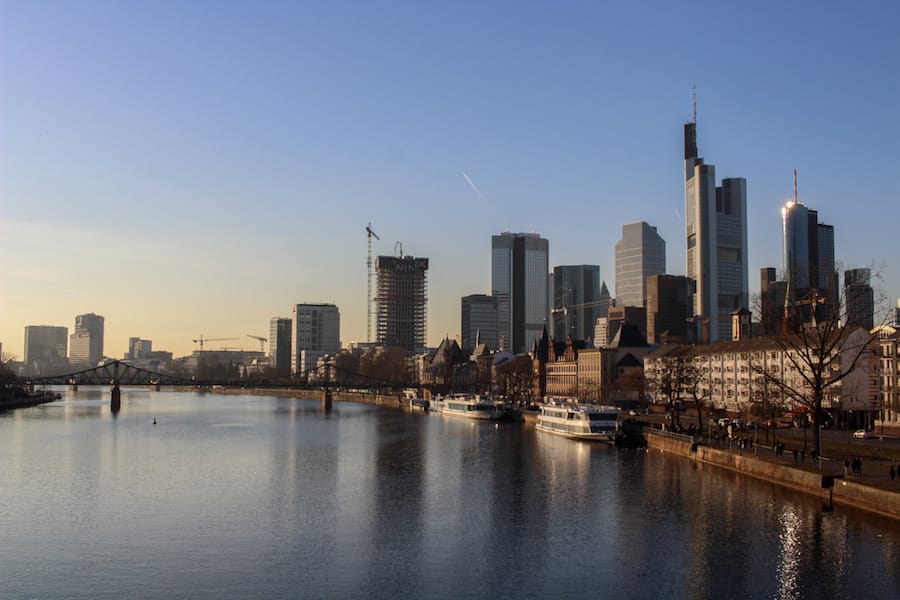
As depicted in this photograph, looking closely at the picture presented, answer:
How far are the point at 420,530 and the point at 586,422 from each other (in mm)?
53931

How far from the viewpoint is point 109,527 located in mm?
49219

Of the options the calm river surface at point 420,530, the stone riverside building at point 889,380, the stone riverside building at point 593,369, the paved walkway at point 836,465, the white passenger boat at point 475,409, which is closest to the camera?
the calm river surface at point 420,530

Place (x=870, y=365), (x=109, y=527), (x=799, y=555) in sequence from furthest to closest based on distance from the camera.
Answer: (x=870, y=365) < (x=109, y=527) < (x=799, y=555)

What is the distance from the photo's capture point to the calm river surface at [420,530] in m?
37.7

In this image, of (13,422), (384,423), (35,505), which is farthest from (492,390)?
(35,505)

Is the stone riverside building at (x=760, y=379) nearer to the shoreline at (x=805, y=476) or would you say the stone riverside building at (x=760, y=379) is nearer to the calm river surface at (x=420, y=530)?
the shoreline at (x=805, y=476)

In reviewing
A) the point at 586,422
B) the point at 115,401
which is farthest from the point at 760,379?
the point at 115,401

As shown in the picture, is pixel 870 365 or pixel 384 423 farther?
pixel 384 423

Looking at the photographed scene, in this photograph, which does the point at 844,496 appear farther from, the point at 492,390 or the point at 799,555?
the point at 492,390

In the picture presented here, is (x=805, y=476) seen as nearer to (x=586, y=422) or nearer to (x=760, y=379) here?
(x=586, y=422)

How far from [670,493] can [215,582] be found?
3226cm

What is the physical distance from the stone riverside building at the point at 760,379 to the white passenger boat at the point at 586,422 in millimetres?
10800

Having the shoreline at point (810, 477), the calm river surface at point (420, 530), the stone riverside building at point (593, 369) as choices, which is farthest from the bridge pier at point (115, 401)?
the shoreline at point (810, 477)

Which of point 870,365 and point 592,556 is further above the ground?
point 870,365
